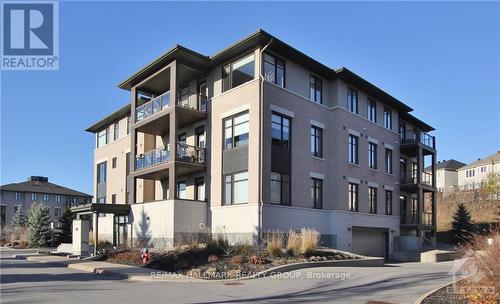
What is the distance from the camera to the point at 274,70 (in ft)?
87.5

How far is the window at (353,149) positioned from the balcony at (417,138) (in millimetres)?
8142

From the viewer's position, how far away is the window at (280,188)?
25.8 meters

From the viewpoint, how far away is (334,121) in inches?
1203

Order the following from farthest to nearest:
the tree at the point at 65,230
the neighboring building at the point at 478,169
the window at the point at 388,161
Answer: the neighboring building at the point at 478,169 < the tree at the point at 65,230 < the window at the point at 388,161

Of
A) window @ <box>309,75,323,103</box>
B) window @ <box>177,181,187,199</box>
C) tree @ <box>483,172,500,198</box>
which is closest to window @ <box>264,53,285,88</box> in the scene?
window @ <box>309,75,323,103</box>

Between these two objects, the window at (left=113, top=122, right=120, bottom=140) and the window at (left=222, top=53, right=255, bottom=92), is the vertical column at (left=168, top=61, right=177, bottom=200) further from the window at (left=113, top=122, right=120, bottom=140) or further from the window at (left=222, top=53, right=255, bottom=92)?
the window at (left=113, top=122, right=120, bottom=140)

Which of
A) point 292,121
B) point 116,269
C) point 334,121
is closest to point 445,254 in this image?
point 334,121

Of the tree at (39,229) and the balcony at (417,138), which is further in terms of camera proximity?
the tree at (39,229)

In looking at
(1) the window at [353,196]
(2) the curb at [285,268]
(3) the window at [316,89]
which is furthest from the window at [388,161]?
(2) the curb at [285,268]

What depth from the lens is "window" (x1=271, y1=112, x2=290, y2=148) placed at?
86.2 feet

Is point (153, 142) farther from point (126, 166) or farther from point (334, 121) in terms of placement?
point (334, 121)

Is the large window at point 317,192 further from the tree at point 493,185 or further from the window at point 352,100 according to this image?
the tree at point 493,185

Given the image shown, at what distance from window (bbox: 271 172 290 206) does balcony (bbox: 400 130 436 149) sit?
1609cm

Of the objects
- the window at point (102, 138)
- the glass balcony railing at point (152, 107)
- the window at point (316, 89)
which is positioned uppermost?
the window at point (316, 89)
